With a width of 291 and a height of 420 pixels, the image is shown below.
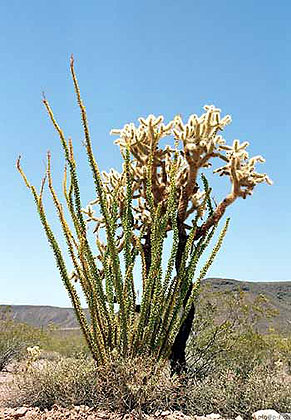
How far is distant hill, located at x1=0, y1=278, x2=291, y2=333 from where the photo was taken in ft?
117

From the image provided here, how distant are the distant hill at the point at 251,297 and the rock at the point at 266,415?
43.8 feet

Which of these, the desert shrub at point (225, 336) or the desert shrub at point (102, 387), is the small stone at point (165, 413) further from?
the desert shrub at point (225, 336)

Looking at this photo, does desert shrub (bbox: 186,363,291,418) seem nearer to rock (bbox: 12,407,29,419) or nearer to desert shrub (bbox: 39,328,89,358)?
rock (bbox: 12,407,29,419)

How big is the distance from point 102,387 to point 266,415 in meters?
2.01

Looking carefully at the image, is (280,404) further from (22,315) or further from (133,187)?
(22,315)

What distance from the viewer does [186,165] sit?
27.3 feet

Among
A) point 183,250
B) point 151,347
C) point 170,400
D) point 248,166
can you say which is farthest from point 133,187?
point 170,400

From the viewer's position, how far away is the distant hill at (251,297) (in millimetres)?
35650

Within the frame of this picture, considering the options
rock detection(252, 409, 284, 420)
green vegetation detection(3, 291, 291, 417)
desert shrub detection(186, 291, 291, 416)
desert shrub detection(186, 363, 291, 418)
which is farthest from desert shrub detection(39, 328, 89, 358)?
rock detection(252, 409, 284, 420)

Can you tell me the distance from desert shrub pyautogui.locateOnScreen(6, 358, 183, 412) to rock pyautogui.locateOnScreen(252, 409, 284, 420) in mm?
933

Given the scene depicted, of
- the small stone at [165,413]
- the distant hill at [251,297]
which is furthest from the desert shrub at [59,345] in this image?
the small stone at [165,413]

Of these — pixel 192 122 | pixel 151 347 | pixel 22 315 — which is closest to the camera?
pixel 151 347

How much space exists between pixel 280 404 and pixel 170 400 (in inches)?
64.9

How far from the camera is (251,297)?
4034 cm
